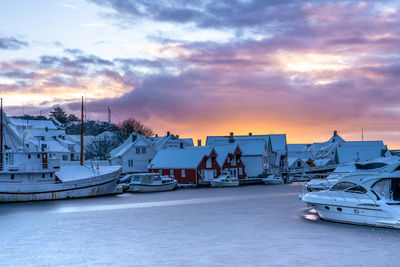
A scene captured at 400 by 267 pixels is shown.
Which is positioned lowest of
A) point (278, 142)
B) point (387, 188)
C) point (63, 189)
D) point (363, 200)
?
point (63, 189)

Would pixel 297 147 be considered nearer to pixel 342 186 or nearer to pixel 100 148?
pixel 100 148

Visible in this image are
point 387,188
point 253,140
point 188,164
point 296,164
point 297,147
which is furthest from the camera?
point 297,147

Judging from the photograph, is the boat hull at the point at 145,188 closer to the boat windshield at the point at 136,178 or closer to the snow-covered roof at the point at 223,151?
the boat windshield at the point at 136,178

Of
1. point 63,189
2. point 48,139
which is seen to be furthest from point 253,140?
point 48,139

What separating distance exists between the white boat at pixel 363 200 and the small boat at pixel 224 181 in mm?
44799

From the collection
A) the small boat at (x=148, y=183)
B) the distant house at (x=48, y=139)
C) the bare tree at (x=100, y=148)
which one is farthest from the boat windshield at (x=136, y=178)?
the bare tree at (x=100, y=148)

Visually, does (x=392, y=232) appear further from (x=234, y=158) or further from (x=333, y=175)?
(x=234, y=158)

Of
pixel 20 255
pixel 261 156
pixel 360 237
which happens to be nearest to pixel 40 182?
pixel 20 255

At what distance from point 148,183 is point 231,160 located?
77.6 feet

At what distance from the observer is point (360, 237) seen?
25766 millimetres

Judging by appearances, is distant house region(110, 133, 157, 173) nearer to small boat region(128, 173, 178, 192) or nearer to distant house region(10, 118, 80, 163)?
distant house region(10, 118, 80, 163)

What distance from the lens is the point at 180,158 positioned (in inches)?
3066

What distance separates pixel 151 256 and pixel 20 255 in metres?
6.74

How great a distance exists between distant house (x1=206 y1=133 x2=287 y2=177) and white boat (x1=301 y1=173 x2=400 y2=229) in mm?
57641
